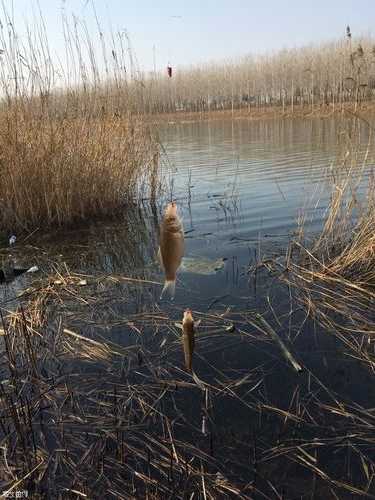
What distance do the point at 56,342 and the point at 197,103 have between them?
63.5m

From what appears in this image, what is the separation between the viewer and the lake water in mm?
2256

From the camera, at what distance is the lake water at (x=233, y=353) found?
226cm

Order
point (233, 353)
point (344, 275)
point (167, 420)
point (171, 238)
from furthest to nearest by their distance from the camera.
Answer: point (344, 275), point (233, 353), point (167, 420), point (171, 238)

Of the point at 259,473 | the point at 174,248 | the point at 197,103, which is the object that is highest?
the point at 197,103

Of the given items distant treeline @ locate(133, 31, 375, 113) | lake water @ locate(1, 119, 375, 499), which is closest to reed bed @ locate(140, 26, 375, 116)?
distant treeline @ locate(133, 31, 375, 113)

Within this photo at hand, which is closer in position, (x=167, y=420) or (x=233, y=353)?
(x=167, y=420)

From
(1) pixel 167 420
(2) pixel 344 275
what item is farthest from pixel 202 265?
(1) pixel 167 420

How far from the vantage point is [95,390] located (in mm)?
2859

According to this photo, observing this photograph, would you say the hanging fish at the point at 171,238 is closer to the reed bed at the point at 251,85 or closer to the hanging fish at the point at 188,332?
the hanging fish at the point at 188,332

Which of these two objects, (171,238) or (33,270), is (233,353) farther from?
(33,270)

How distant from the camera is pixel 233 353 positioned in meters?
3.32

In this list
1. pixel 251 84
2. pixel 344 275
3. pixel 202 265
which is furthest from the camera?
pixel 251 84

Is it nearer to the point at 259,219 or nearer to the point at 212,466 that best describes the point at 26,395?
the point at 212,466

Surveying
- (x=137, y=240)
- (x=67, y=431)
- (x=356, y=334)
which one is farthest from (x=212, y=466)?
(x=137, y=240)
